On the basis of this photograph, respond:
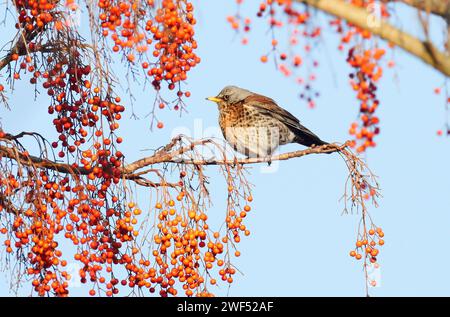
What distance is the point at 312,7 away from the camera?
3211 mm

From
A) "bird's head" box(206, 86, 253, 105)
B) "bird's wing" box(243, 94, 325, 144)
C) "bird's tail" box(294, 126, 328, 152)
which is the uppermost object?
"bird's head" box(206, 86, 253, 105)

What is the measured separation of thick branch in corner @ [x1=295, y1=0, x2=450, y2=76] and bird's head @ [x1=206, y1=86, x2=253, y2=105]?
5866 millimetres

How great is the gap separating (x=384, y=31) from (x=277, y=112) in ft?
18.6

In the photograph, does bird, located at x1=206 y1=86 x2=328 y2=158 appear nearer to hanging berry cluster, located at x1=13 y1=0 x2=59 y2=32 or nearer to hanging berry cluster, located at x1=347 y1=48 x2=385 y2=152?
hanging berry cluster, located at x1=13 y1=0 x2=59 y2=32

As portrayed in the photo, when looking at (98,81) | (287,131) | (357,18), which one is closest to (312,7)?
(357,18)

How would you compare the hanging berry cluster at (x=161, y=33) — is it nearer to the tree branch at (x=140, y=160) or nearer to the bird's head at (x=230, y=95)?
the tree branch at (x=140, y=160)

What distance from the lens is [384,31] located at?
3.20m

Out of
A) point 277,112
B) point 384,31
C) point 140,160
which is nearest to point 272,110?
point 277,112

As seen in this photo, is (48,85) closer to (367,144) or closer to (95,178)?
(95,178)

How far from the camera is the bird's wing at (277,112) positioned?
8.72 m

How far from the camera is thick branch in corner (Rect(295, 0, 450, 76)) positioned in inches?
125

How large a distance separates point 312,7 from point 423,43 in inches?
18.9

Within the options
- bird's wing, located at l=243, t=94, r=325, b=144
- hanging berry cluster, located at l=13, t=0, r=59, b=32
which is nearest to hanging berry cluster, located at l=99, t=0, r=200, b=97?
hanging berry cluster, located at l=13, t=0, r=59, b=32

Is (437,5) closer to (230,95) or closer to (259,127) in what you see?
(259,127)
